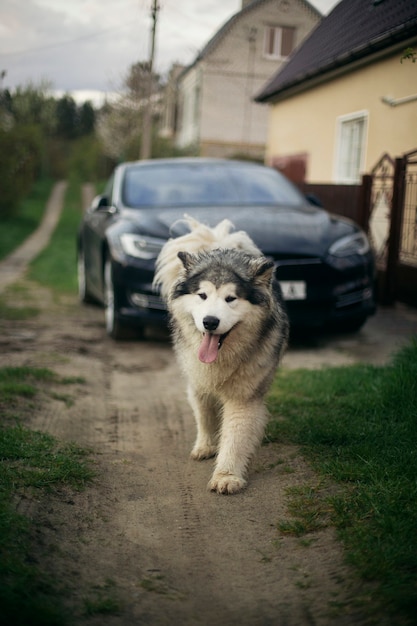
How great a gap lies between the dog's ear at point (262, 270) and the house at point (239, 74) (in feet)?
91.0

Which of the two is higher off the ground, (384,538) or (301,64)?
(301,64)

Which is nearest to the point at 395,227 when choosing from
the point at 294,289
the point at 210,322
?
the point at 294,289

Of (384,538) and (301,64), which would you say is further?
(301,64)

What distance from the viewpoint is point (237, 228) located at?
670 cm

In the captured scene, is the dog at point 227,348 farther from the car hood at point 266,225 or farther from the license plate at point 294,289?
the car hood at point 266,225

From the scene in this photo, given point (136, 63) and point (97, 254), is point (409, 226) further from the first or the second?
point (136, 63)

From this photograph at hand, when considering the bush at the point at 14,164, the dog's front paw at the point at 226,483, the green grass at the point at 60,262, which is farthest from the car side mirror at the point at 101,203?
the bush at the point at 14,164

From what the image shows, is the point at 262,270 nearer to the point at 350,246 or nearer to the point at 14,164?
the point at 350,246

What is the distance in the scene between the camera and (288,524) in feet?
11.0

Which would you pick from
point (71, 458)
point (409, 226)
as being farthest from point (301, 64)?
point (71, 458)

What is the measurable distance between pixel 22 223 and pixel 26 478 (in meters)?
24.1

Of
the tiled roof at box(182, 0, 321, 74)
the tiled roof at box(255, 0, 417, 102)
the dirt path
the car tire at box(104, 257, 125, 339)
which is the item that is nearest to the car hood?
the car tire at box(104, 257, 125, 339)

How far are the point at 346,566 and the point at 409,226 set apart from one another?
22.9ft

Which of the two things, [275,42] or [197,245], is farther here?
[275,42]
